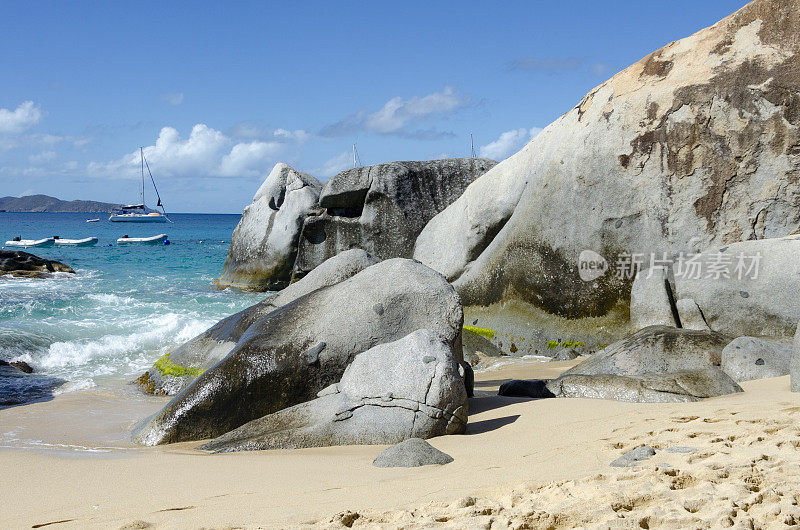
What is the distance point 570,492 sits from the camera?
3164 millimetres

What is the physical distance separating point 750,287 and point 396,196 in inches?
338

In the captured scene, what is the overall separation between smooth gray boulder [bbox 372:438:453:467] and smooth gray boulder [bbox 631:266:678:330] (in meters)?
6.02

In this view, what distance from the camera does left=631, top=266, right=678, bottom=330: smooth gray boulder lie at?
948cm

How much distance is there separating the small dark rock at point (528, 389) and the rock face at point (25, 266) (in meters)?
19.4

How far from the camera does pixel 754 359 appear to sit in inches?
270

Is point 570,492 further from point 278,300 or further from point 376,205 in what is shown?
point 376,205

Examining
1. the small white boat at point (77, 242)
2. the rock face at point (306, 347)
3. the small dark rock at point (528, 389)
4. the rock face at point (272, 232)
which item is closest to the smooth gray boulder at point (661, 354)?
the small dark rock at point (528, 389)

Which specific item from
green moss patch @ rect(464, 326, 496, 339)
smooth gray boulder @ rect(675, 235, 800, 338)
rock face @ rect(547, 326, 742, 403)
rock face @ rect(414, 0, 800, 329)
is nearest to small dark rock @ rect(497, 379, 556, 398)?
rock face @ rect(547, 326, 742, 403)

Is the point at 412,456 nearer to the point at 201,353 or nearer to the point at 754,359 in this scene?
the point at 754,359

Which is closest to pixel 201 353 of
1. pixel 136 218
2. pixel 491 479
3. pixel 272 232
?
pixel 491 479

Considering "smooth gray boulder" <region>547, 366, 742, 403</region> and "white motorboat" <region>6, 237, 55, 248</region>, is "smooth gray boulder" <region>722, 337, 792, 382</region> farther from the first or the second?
"white motorboat" <region>6, 237, 55, 248</region>

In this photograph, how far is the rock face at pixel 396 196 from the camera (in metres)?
15.8

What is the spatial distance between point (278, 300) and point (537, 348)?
12.9 ft

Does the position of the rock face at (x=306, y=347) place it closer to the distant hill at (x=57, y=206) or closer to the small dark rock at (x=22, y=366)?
the small dark rock at (x=22, y=366)
